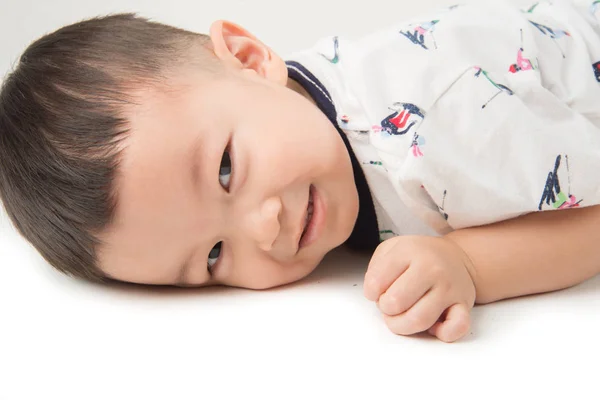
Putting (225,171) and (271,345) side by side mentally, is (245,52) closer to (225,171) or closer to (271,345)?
(225,171)

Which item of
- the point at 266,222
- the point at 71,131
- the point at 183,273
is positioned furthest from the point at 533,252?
the point at 71,131

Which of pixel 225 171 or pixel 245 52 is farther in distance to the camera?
pixel 245 52

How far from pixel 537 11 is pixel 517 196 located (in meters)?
0.40

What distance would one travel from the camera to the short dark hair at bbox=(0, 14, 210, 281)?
75cm

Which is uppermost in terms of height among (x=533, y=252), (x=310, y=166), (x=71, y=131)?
(x=71, y=131)

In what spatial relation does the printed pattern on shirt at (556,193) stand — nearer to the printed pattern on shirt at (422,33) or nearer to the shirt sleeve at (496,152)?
the shirt sleeve at (496,152)

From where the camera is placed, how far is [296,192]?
0.80 m

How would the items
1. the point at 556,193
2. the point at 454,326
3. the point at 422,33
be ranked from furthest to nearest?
the point at 422,33 < the point at 556,193 < the point at 454,326

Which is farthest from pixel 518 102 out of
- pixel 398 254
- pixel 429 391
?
pixel 429 391

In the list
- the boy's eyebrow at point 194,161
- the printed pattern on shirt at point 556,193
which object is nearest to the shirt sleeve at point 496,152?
the printed pattern on shirt at point 556,193

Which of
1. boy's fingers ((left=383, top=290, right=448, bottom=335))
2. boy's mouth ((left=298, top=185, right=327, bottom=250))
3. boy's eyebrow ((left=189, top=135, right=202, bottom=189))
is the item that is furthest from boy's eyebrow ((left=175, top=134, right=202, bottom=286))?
boy's fingers ((left=383, top=290, right=448, bottom=335))

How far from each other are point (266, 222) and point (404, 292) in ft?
0.56

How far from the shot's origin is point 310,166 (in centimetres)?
80

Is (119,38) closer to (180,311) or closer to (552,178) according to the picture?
(180,311)
